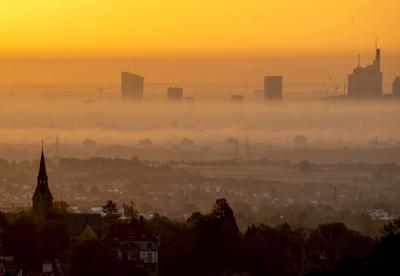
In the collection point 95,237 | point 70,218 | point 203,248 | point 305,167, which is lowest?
point 203,248

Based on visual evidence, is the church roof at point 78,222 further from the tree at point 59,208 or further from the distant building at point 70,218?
the tree at point 59,208

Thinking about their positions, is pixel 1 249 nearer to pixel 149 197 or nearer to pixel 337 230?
pixel 337 230

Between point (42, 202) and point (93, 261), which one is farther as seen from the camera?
point (42, 202)

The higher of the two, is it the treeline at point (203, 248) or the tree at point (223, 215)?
the tree at point (223, 215)

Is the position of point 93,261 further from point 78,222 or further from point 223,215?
point 78,222

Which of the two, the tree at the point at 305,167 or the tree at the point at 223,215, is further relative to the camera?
the tree at the point at 305,167

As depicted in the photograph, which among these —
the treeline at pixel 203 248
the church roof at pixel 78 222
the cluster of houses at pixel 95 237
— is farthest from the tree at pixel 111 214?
the treeline at pixel 203 248

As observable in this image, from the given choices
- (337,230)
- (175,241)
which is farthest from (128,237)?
(337,230)

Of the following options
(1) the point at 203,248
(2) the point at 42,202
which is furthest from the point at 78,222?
(1) the point at 203,248

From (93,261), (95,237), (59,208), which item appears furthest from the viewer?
(59,208)

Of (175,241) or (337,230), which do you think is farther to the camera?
(337,230)

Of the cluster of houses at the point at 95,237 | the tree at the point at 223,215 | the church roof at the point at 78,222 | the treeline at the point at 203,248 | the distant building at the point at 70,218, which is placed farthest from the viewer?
the church roof at the point at 78,222
